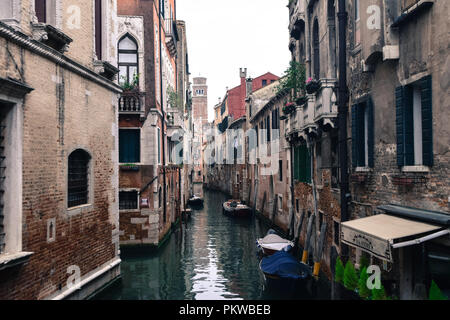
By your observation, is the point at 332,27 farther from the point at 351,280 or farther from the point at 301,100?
the point at 351,280

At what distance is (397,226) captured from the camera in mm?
5738

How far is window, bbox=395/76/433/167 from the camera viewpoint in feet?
19.5

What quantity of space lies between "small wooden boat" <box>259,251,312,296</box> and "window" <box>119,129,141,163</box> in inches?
294

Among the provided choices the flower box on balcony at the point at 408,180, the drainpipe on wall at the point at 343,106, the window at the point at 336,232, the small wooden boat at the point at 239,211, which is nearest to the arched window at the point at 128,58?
the drainpipe on wall at the point at 343,106

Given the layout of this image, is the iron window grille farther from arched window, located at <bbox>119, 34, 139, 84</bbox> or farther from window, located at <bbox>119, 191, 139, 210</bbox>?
arched window, located at <bbox>119, 34, 139, 84</bbox>

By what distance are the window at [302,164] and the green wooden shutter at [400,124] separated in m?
6.63

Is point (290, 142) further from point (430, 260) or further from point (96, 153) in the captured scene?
point (430, 260)

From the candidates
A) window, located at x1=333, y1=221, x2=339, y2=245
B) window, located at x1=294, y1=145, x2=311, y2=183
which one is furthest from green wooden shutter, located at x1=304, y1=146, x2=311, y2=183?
window, located at x1=333, y1=221, x2=339, y2=245

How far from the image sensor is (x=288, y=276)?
9.97 meters

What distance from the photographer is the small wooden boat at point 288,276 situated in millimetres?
9961

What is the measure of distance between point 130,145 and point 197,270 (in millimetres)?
5521

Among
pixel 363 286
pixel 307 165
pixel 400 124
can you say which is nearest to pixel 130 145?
pixel 307 165

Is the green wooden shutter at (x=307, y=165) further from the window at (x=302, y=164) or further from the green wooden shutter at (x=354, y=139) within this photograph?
the green wooden shutter at (x=354, y=139)
